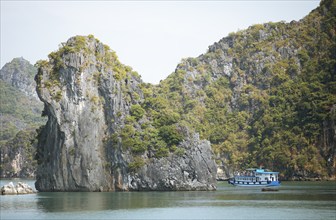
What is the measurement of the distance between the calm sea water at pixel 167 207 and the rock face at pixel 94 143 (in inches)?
360

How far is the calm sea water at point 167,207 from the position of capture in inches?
2418

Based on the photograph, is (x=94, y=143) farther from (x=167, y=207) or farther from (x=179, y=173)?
(x=167, y=207)

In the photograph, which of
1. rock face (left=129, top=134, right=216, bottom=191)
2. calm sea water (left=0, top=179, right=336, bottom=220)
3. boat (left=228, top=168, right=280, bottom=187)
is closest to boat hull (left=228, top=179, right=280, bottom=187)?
boat (left=228, top=168, right=280, bottom=187)

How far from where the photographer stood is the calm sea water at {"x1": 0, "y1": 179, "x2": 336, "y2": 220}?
201 ft

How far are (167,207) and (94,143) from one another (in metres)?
31.6

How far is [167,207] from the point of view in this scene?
70375mm

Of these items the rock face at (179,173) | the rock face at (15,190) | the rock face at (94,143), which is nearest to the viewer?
the rock face at (179,173)

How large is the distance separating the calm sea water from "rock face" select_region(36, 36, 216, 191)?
9.14 metres

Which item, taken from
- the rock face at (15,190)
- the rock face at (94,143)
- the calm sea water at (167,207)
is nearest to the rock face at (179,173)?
the rock face at (94,143)

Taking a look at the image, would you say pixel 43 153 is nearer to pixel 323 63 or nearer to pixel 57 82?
pixel 57 82

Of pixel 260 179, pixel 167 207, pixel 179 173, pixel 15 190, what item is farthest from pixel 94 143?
pixel 260 179

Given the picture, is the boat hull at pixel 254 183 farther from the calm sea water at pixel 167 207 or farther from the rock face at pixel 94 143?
the calm sea water at pixel 167 207

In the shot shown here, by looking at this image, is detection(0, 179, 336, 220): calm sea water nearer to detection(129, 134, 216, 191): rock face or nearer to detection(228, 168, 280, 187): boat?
detection(129, 134, 216, 191): rock face

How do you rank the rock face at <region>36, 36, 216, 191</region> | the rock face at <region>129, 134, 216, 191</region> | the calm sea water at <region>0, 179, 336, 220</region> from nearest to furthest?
the calm sea water at <region>0, 179, 336, 220</region> < the rock face at <region>129, 134, 216, 191</region> < the rock face at <region>36, 36, 216, 191</region>
